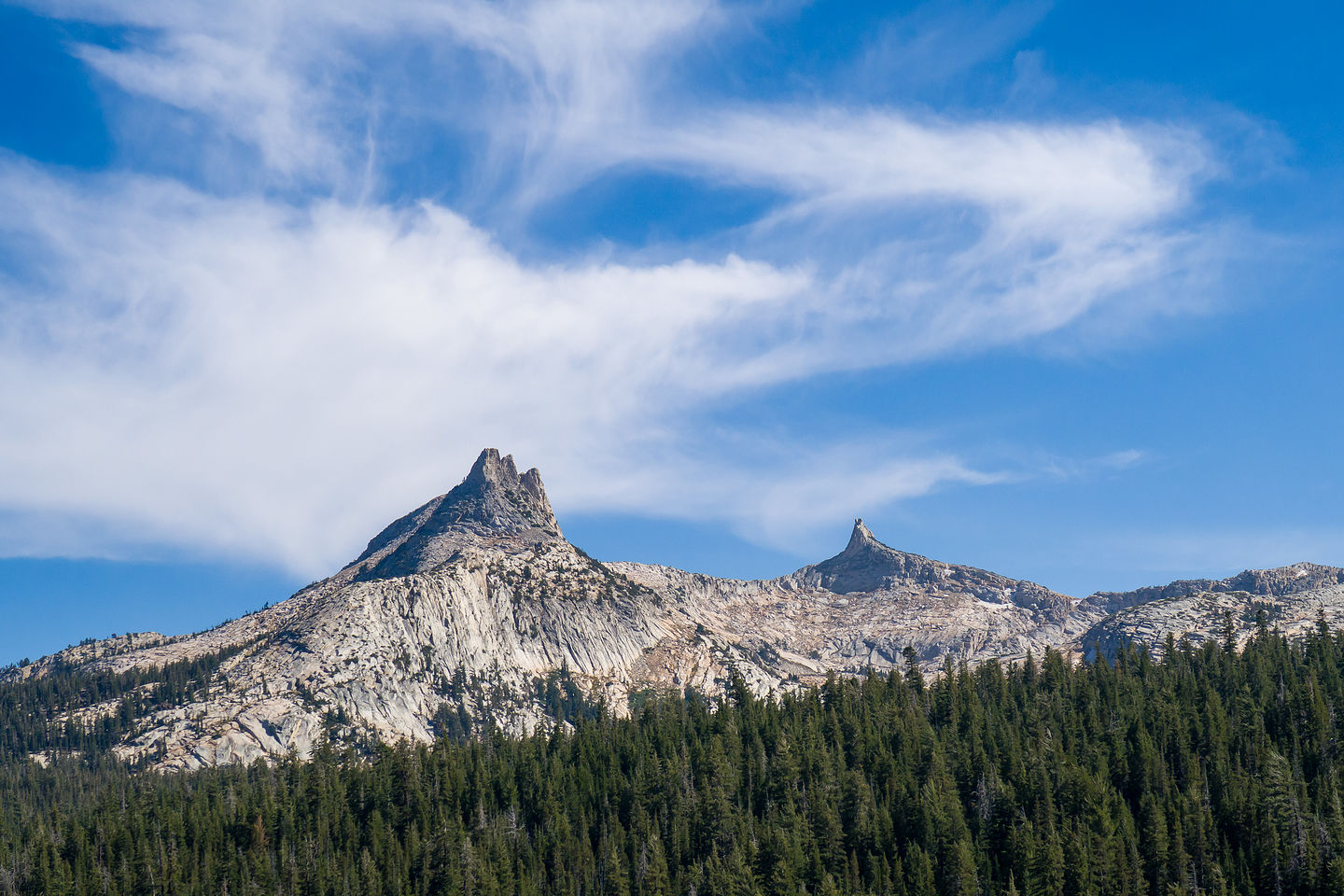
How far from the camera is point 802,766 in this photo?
600 ft

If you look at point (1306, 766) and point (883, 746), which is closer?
point (1306, 766)

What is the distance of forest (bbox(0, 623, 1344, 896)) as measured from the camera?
140 meters

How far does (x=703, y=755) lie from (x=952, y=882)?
62514 mm

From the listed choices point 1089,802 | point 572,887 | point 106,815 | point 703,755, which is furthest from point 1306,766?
point 106,815

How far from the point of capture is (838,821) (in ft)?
520

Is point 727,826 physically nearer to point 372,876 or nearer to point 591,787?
point 591,787

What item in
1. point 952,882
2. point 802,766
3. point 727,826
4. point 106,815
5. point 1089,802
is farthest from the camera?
point 106,815

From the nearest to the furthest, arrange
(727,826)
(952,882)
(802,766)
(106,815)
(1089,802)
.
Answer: (952,882), (1089,802), (727,826), (802,766), (106,815)

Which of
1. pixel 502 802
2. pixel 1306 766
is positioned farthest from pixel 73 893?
pixel 1306 766

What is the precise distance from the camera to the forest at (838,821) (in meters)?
140

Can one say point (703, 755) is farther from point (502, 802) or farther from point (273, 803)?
point (273, 803)

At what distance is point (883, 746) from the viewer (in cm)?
18800

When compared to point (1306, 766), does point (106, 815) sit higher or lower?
higher

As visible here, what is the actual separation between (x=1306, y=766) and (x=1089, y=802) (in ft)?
125
